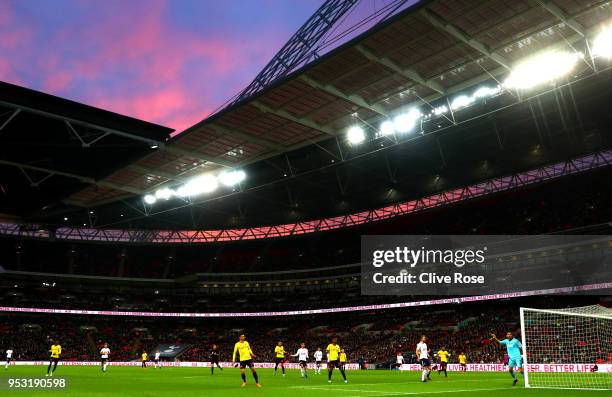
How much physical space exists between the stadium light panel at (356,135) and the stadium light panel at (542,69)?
1024 centimetres

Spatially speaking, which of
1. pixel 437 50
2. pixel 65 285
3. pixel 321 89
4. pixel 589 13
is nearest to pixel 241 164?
pixel 321 89

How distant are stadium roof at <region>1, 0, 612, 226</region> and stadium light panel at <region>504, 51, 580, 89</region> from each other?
0.83 meters

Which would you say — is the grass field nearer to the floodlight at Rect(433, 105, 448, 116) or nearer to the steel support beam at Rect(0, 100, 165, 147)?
the steel support beam at Rect(0, 100, 165, 147)

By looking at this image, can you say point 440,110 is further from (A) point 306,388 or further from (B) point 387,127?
(A) point 306,388

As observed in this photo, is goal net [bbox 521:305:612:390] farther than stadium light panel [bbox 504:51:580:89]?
Yes

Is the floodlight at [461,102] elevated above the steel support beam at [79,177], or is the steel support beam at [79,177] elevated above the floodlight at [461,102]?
the floodlight at [461,102]

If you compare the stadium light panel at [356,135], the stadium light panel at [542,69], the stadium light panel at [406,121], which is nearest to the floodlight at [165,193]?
the stadium light panel at [356,135]

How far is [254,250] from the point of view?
82.4m

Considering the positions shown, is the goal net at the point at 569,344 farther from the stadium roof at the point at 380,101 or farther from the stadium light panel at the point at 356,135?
the stadium light panel at the point at 356,135

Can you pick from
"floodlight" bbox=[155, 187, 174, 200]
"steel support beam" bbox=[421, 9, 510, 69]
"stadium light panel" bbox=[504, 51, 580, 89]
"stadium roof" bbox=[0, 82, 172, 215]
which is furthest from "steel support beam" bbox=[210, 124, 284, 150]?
"stadium light panel" bbox=[504, 51, 580, 89]

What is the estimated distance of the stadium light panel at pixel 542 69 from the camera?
99.4ft

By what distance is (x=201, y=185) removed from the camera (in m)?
49.9

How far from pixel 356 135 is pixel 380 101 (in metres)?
5.31

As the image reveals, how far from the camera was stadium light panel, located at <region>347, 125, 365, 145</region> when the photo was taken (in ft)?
125
